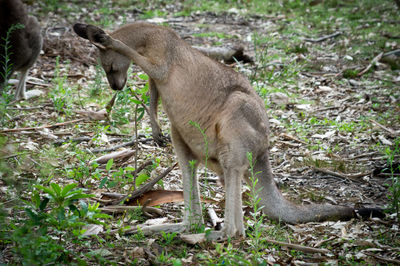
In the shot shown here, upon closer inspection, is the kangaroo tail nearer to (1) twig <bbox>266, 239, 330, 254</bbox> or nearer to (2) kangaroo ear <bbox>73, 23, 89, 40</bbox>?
(1) twig <bbox>266, 239, 330, 254</bbox>

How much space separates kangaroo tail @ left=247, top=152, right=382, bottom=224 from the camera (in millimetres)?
3607

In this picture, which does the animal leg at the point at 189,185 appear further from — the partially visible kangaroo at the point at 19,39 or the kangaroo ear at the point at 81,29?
the partially visible kangaroo at the point at 19,39

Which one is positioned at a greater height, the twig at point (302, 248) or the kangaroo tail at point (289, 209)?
the kangaroo tail at point (289, 209)

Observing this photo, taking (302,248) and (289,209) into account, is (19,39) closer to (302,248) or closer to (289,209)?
(289,209)

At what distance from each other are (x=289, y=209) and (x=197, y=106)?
109cm

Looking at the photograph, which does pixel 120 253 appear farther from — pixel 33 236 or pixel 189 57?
pixel 189 57

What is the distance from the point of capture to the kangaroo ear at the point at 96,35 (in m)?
3.40

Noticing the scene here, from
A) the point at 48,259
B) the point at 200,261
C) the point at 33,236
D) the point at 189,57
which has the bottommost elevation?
the point at 200,261

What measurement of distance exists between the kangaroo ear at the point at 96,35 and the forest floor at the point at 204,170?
0.55 m

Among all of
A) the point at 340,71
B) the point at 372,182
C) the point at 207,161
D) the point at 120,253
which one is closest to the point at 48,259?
the point at 120,253

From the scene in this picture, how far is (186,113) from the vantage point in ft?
11.8

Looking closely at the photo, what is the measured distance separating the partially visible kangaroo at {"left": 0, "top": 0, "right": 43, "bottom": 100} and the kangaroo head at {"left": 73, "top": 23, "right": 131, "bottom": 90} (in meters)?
2.35

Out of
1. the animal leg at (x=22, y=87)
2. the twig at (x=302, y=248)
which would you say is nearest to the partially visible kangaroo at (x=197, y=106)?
the twig at (x=302, y=248)

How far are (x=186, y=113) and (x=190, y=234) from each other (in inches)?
36.5
